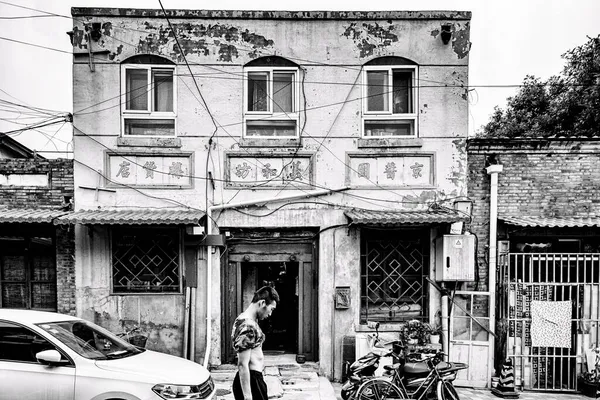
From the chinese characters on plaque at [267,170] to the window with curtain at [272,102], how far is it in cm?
53

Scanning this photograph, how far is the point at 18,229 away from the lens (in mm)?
8602

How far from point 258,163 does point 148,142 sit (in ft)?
7.12

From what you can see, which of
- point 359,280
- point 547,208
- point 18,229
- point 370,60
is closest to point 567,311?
point 547,208

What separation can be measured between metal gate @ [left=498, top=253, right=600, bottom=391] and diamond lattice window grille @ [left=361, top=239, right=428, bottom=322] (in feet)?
5.10

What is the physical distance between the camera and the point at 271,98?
8914mm

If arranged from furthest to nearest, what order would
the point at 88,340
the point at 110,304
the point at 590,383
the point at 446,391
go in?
the point at 110,304 → the point at 590,383 → the point at 446,391 → the point at 88,340

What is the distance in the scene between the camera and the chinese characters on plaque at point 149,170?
859cm

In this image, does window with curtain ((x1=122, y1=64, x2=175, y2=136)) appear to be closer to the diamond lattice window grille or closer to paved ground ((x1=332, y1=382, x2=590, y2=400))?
the diamond lattice window grille

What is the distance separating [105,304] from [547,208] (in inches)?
352

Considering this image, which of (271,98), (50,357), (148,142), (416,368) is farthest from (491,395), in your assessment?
(148,142)

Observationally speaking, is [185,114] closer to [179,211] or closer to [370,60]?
[179,211]

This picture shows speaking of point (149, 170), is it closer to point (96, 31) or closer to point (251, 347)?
point (96, 31)

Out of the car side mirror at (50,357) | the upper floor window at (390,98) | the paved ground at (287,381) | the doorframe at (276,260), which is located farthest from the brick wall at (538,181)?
the car side mirror at (50,357)

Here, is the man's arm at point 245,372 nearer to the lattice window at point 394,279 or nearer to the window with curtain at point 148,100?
the lattice window at point 394,279
